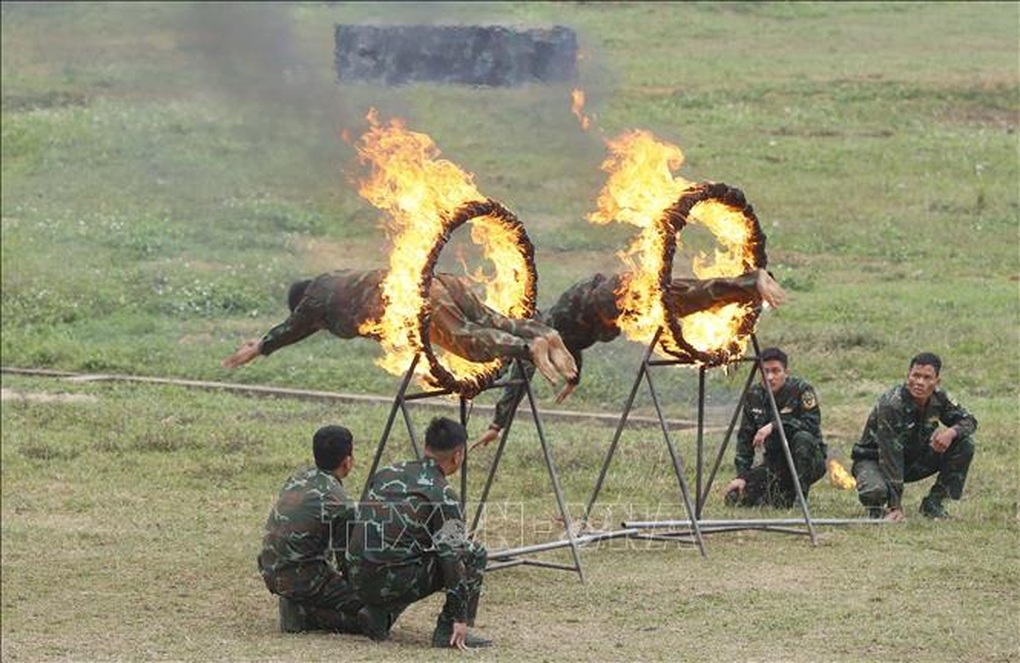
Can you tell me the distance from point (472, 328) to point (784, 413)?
11.4ft

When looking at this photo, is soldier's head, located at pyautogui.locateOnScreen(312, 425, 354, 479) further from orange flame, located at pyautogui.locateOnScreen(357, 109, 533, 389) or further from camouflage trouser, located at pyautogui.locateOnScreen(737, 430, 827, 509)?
camouflage trouser, located at pyautogui.locateOnScreen(737, 430, 827, 509)

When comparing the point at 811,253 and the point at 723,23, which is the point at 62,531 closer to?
the point at 811,253

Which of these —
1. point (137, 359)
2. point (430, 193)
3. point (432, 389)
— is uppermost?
point (430, 193)

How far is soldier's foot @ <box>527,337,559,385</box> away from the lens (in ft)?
43.7

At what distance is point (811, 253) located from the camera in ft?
90.2

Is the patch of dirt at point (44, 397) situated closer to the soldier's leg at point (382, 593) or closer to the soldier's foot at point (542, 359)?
the soldier's foot at point (542, 359)

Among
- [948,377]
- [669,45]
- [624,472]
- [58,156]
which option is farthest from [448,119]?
[624,472]

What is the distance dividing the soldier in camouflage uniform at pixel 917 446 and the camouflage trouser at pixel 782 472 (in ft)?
1.61

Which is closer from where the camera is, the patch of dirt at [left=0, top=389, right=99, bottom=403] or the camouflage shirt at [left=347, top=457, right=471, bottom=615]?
the camouflage shirt at [left=347, top=457, right=471, bottom=615]

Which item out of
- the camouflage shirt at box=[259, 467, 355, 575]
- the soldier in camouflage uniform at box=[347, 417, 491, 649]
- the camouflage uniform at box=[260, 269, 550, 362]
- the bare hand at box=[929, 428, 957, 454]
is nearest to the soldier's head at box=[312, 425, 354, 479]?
the camouflage shirt at box=[259, 467, 355, 575]

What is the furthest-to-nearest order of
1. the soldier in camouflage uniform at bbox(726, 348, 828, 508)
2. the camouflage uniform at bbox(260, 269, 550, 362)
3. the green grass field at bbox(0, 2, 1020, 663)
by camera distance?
1. the soldier in camouflage uniform at bbox(726, 348, 828, 508)
2. the camouflage uniform at bbox(260, 269, 550, 362)
3. the green grass field at bbox(0, 2, 1020, 663)

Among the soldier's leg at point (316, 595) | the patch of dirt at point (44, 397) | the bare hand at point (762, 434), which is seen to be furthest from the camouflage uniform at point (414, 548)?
the patch of dirt at point (44, 397)

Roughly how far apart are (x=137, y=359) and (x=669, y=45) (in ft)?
61.8

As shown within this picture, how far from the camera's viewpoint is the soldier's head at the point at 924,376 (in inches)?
599
